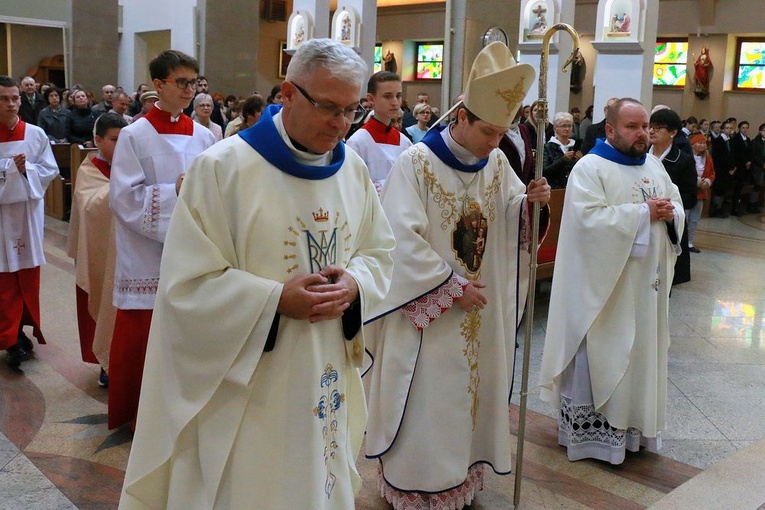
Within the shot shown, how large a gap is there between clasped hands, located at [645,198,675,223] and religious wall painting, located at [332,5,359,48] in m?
10.7

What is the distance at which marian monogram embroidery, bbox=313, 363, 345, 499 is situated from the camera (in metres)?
2.29

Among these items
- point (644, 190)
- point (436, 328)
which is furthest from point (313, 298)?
point (644, 190)

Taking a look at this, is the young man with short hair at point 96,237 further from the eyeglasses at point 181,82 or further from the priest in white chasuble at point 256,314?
the priest in white chasuble at point 256,314

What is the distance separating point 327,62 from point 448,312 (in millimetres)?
1372

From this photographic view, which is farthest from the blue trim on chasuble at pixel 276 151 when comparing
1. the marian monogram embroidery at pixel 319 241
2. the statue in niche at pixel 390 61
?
the statue in niche at pixel 390 61

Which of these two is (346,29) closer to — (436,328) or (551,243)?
(551,243)

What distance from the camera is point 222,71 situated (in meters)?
17.1

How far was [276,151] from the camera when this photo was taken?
7.20ft

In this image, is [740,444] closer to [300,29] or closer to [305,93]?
[305,93]

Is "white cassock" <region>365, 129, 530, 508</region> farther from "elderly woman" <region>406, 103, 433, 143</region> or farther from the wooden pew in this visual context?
"elderly woman" <region>406, 103, 433, 143</region>

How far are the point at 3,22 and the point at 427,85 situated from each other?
12.0 meters

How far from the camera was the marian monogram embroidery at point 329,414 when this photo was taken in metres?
2.29

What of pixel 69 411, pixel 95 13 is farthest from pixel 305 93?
pixel 95 13

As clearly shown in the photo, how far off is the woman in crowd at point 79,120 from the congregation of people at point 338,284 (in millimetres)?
7054
